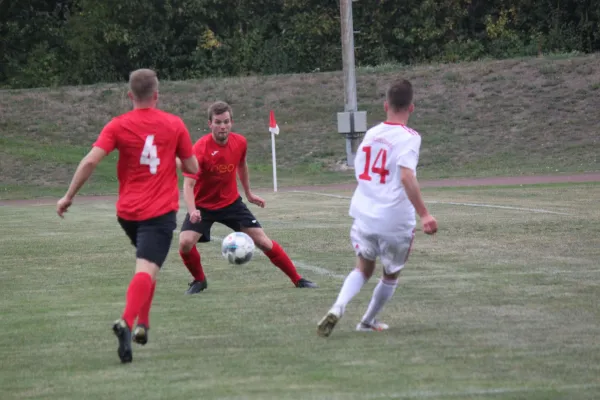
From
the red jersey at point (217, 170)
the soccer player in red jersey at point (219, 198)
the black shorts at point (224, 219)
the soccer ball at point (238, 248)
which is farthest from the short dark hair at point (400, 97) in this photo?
the soccer ball at point (238, 248)

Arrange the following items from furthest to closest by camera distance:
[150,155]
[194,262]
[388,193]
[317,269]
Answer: [317,269] < [194,262] < [388,193] < [150,155]

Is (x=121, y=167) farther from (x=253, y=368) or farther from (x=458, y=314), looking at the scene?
(x=458, y=314)

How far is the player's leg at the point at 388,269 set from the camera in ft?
24.3

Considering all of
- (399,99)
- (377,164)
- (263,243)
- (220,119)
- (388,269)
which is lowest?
(263,243)

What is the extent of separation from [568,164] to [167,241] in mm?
28316

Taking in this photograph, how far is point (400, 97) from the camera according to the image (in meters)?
7.40

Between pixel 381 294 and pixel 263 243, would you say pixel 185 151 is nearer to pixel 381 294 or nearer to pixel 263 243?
pixel 381 294

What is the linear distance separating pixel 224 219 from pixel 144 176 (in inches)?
125

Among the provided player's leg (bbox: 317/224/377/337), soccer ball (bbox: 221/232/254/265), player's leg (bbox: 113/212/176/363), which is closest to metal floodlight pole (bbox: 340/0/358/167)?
soccer ball (bbox: 221/232/254/265)

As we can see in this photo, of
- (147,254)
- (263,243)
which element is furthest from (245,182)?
(147,254)

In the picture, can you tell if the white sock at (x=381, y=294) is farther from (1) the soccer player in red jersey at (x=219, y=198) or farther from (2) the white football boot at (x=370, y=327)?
(1) the soccer player in red jersey at (x=219, y=198)

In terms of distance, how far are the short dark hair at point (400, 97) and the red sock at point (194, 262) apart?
11.0 feet

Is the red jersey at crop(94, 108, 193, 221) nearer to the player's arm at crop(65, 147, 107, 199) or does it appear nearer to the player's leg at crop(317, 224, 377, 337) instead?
the player's arm at crop(65, 147, 107, 199)

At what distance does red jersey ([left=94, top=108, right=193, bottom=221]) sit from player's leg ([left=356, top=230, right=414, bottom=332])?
140cm
